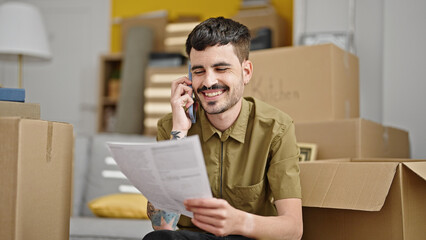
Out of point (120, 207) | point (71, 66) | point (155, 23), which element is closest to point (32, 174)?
point (120, 207)

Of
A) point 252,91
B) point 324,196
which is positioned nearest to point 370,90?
point 252,91

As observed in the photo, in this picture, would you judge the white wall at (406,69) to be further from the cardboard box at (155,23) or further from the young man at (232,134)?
the cardboard box at (155,23)

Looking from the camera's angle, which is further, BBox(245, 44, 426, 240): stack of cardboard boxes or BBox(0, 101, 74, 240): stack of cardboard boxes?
BBox(245, 44, 426, 240): stack of cardboard boxes

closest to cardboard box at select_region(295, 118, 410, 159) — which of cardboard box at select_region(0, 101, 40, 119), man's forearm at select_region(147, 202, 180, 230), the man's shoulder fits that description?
the man's shoulder

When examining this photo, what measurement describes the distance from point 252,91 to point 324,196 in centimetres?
76

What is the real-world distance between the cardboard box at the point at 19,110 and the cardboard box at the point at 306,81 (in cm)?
101

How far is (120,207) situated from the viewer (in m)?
2.16

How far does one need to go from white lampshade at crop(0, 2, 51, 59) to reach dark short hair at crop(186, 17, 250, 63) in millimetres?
1760

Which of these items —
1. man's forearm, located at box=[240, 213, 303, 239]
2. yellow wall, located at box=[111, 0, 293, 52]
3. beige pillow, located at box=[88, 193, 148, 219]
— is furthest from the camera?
yellow wall, located at box=[111, 0, 293, 52]

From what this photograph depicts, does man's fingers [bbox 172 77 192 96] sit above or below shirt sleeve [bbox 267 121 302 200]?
above

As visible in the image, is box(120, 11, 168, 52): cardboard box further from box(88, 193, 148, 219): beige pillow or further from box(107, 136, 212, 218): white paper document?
box(107, 136, 212, 218): white paper document

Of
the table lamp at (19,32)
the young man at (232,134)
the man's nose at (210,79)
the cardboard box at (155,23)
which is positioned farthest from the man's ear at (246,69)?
the cardboard box at (155,23)

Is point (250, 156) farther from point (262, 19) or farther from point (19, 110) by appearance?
point (262, 19)

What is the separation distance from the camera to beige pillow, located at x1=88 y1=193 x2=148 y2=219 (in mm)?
2154
